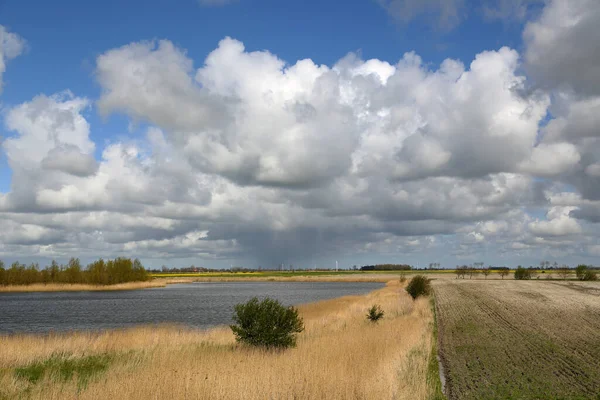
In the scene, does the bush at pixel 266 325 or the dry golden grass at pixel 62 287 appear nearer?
the bush at pixel 266 325

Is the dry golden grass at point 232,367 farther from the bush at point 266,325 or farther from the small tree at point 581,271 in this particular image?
the small tree at point 581,271

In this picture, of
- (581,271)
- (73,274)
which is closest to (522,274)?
(581,271)

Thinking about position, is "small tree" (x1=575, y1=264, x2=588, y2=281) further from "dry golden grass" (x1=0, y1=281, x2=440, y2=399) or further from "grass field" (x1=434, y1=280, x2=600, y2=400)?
"dry golden grass" (x1=0, y1=281, x2=440, y2=399)

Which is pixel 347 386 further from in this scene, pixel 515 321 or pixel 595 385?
pixel 515 321

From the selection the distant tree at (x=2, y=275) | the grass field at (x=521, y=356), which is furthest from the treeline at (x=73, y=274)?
the grass field at (x=521, y=356)

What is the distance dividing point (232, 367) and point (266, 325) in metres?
5.77

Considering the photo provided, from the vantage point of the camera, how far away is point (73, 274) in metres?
118

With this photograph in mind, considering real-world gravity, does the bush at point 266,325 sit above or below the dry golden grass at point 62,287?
above

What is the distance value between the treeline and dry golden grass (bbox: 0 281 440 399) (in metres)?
102

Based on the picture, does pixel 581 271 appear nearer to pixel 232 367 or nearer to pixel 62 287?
pixel 62 287

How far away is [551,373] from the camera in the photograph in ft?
52.3

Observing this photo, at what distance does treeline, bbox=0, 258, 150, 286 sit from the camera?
11238 centimetres

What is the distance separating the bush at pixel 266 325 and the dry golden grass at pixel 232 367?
0.66 metres

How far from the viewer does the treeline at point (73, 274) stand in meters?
112
